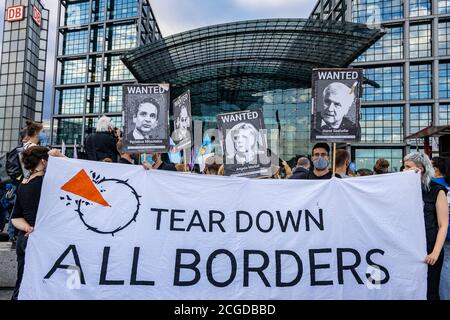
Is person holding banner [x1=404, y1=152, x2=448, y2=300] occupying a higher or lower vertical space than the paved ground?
higher

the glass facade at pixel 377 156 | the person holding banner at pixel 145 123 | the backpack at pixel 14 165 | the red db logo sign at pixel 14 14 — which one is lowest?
the backpack at pixel 14 165

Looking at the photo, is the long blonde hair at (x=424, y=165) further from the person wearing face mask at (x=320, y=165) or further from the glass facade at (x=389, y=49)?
the glass facade at (x=389, y=49)

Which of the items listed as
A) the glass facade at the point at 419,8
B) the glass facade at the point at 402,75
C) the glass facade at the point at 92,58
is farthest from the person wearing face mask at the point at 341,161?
the glass facade at the point at 92,58

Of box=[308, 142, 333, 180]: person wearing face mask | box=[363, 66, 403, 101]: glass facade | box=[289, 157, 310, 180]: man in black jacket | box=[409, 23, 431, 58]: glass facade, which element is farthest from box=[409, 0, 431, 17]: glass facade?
box=[308, 142, 333, 180]: person wearing face mask

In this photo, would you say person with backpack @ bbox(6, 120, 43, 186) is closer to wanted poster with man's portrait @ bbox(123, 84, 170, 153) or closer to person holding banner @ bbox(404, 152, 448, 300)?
wanted poster with man's portrait @ bbox(123, 84, 170, 153)

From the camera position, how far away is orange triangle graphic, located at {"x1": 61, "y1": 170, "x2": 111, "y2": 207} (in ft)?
11.7

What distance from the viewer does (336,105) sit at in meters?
4.43

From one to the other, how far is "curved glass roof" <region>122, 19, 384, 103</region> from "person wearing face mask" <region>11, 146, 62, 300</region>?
1036 inches

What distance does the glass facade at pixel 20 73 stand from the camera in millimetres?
55344

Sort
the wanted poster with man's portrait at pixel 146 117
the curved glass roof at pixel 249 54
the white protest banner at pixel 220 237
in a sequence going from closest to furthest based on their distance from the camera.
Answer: the white protest banner at pixel 220 237
the wanted poster with man's portrait at pixel 146 117
the curved glass roof at pixel 249 54

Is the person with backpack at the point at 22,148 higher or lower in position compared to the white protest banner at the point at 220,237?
higher

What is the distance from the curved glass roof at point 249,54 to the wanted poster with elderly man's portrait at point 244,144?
23837mm

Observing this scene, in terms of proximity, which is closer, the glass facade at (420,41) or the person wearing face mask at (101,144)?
the person wearing face mask at (101,144)

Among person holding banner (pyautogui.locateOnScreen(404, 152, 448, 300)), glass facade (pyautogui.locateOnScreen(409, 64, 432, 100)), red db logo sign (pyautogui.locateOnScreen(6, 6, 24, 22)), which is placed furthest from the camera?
red db logo sign (pyautogui.locateOnScreen(6, 6, 24, 22))
